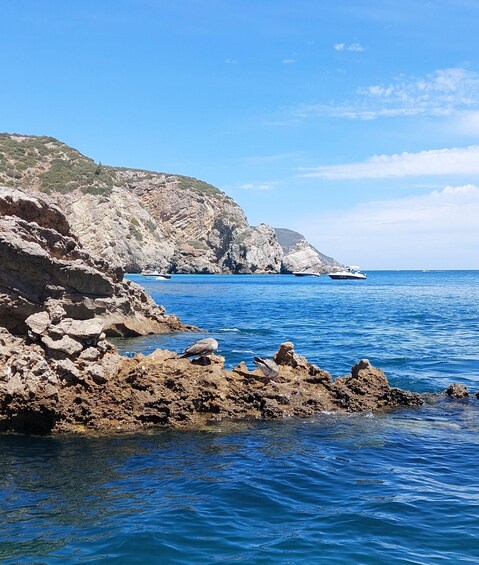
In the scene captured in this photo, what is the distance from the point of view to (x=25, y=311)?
57.8 ft

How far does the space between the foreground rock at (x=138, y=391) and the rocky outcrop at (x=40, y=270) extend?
77 centimetres

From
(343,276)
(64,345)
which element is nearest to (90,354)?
(64,345)

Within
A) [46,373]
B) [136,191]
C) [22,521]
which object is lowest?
[22,521]

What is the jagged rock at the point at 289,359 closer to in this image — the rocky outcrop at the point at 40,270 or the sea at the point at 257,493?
the sea at the point at 257,493

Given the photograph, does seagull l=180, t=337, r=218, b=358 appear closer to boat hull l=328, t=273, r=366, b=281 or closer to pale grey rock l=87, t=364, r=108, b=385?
pale grey rock l=87, t=364, r=108, b=385

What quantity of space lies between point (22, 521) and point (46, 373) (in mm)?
4909

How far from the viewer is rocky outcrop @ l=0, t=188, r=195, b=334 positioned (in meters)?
17.0

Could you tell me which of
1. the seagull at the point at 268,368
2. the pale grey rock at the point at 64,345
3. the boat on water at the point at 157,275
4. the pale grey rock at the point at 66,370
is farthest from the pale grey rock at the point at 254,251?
the pale grey rock at the point at 66,370

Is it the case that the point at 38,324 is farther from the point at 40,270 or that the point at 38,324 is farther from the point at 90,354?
the point at 40,270

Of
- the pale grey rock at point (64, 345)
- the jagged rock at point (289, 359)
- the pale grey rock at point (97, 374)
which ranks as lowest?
the pale grey rock at point (97, 374)

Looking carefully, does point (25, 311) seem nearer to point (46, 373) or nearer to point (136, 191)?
point (46, 373)

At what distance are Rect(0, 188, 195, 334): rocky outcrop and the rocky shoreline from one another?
1.5 inches

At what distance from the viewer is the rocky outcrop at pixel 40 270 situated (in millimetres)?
16953

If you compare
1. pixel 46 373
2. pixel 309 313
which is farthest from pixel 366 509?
pixel 309 313
